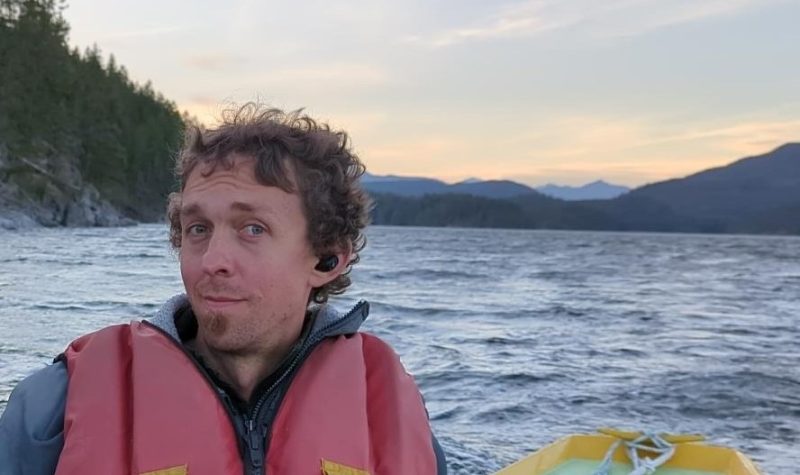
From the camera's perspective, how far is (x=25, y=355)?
10.2m

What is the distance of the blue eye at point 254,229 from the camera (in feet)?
8.53

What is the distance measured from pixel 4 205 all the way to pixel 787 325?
42.7 meters

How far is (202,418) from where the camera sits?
8.41ft

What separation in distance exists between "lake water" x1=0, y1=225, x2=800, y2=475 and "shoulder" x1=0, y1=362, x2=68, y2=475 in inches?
49.5

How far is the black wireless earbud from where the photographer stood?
2848 mm

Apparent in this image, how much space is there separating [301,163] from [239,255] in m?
0.36

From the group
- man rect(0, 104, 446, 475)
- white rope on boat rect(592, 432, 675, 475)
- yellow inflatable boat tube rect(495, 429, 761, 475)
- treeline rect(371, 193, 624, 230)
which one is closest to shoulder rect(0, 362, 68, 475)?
man rect(0, 104, 446, 475)

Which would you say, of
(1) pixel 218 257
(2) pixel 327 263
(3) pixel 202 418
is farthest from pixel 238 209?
(3) pixel 202 418

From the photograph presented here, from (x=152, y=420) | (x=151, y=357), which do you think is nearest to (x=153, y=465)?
(x=152, y=420)

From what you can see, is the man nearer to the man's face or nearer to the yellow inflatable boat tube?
the man's face

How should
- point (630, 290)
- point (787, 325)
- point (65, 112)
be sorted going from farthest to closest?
1. point (65, 112)
2. point (630, 290)
3. point (787, 325)

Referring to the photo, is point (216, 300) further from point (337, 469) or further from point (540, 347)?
point (540, 347)

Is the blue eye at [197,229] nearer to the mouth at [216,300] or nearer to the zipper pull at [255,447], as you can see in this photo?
the mouth at [216,300]

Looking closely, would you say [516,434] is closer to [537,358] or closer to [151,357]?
[537,358]
